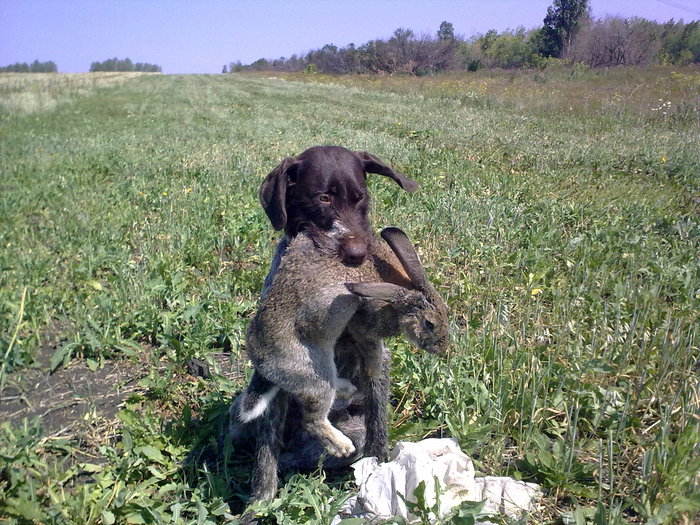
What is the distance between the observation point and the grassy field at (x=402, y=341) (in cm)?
267

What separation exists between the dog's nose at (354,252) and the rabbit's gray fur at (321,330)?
0.16ft

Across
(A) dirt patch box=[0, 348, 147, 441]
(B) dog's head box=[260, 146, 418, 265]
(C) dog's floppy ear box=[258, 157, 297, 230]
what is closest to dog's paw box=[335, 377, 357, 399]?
(B) dog's head box=[260, 146, 418, 265]

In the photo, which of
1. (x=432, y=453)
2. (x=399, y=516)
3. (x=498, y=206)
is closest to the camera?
(x=399, y=516)

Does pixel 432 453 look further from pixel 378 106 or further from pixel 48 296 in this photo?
pixel 378 106

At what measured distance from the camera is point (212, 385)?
12.2 feet

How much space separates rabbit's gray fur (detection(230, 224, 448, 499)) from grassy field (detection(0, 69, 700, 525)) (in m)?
0.39

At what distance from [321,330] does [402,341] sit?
1697 millimetres

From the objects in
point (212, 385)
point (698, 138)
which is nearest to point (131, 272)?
point (212, 385)

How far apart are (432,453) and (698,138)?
11.4 meters

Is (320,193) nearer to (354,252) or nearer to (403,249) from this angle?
(354,252)

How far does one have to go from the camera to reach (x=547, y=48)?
153ft

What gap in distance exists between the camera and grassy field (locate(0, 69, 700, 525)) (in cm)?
267

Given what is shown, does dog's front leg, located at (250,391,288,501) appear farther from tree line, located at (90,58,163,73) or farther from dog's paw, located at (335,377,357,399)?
tree line, located at (90,58,163,73)

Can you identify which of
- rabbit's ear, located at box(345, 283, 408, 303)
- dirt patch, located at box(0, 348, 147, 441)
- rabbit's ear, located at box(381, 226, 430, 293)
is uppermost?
rabbit's ear, located at box(381, 226, 430, 293)
